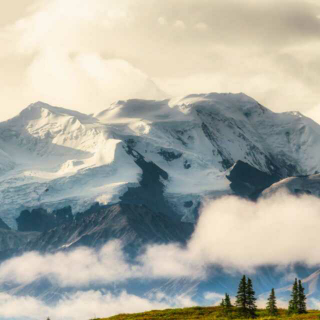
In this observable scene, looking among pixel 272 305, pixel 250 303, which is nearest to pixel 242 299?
pixel 250 303

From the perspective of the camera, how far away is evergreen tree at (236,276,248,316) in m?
165

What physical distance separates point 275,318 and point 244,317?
8026mm

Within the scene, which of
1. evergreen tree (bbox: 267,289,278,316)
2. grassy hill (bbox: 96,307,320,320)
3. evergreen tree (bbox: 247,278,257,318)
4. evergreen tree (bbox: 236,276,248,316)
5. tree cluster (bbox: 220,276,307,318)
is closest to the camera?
evergreen tree (bbox: 236,276,248,316)

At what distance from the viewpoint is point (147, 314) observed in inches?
7156

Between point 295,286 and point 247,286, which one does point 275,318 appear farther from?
point 295,286

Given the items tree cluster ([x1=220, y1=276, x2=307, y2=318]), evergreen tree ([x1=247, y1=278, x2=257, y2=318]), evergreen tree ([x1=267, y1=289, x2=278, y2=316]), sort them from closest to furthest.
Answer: tree cluster ([x1=220, y1=276, x2=307, y2=318])
evergreen tree ([x1=247, y1=278, x2=257, y2=318])
evergreen tree ([x1=267, y1=289, x2=278, y2=316])

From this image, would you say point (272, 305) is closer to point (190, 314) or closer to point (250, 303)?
point (250, 303)

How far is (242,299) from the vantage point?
545ft

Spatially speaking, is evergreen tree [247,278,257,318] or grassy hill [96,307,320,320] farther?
grassy hill [96,307,320,320]

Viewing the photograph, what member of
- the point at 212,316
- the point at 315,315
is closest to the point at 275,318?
the point at 315,315

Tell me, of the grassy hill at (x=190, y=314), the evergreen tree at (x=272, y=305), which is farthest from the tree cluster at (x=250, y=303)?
the grassy hill at (x=190, y=314)

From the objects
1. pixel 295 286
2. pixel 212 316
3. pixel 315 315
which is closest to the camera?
pixel 315 315

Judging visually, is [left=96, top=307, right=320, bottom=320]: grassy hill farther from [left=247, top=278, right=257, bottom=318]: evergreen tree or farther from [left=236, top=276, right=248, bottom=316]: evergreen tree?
[left=247, top=278, right=257, bottom=318]: evergreen tree

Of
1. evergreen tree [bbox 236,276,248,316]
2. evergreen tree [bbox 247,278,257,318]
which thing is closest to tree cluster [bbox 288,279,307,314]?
evergreen tree [bbox 247,278,257,318]
